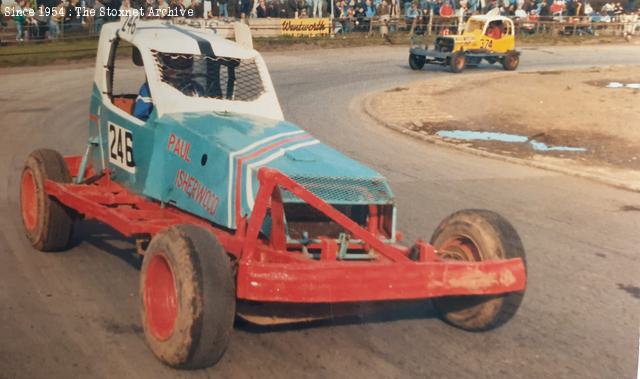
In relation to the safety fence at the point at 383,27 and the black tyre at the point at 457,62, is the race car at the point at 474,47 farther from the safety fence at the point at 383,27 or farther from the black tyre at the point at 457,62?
the safety fence at the point at 383,27

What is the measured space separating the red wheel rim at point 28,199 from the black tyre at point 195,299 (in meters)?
2.88

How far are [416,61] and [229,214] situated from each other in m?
20.4

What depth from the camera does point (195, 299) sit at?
467cm

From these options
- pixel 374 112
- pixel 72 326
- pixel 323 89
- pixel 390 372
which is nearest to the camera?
pixel 390 372

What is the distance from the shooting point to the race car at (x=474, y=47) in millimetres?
25281

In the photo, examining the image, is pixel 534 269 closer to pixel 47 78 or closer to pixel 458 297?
pixel 458 297

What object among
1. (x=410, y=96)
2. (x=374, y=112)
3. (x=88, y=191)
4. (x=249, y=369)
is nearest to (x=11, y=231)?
(x=88, y=191)

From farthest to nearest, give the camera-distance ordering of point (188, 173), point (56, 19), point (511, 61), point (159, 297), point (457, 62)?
point (511, 61) → point (457, 62) → point (56, 19) → point (188, 173) → point (159, 297)

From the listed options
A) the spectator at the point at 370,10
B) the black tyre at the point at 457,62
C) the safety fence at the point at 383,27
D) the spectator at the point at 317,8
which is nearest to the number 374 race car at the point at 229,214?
the safety fence at the point at 383,27

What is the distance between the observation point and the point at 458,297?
18.8 feet

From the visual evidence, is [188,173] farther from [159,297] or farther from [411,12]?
[411,12]

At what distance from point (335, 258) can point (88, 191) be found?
2.48 m

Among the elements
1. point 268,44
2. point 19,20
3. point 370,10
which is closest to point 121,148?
point 19,20

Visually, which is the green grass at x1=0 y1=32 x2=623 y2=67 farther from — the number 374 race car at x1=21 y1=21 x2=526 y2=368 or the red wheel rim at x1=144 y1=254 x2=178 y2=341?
the red wheel rim at x1=144 y1=254 x2=178 y2=341
